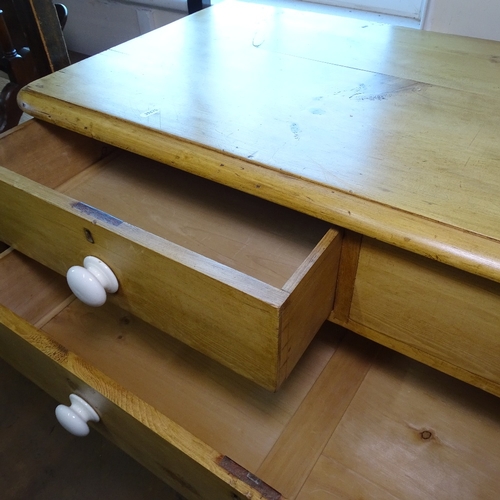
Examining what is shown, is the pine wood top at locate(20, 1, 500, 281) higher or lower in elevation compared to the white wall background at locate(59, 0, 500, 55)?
higher

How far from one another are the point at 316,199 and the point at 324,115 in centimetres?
15

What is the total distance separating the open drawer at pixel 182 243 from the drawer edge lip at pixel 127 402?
Answer: 3.0 inches

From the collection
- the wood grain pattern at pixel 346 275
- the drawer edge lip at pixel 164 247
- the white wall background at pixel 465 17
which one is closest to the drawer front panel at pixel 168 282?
the drawer edge lip at pixel 164 247

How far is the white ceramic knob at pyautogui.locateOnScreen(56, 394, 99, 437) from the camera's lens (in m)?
0.54

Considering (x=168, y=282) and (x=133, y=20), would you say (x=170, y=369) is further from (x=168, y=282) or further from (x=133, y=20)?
(x=133, y=20)

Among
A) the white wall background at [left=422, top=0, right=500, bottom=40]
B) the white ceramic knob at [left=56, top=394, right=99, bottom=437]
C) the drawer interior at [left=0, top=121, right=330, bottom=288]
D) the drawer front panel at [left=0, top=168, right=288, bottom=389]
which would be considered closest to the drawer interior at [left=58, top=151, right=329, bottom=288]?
the drawer interior at [left=0, top=121, right=330, bottom=288]

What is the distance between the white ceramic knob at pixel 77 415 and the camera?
0.54 meters

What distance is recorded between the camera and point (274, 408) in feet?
2.00

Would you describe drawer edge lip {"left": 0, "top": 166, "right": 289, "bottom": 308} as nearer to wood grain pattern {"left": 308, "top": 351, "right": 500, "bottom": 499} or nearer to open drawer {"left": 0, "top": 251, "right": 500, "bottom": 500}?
open drawer {"left": 0, "top": 251, "right": 500, "bottom": 500}

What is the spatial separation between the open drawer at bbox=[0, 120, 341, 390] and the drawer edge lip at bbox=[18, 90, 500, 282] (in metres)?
0.04

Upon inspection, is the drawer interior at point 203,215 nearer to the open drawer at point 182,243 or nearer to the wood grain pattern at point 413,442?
the open drawer at point 182,243

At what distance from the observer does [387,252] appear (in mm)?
428

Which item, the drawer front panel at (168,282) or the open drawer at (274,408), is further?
the open drawer at (274,408)

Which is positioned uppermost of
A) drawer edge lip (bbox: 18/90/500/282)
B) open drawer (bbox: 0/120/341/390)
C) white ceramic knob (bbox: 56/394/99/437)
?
drawer edge lip (bbox: 18/90/500/282)
